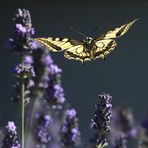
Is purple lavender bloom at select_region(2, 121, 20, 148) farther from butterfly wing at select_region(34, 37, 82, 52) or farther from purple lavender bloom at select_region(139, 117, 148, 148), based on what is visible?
purple lavender bloom at select_region(139, 117, 148, 148)

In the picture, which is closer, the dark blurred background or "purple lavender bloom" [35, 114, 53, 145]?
"purple lavender bloom" [35, 114, 53, 145]

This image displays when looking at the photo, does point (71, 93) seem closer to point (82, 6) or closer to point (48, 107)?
point (82, 6)

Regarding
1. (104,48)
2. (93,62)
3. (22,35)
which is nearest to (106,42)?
(104,48)

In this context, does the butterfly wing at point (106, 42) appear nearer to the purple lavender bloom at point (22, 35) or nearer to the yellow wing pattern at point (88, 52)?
the yellow wing pattern at point (88, 52)

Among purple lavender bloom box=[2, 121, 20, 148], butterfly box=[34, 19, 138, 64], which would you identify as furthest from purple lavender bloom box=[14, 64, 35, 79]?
purple lavender bloom box=[2, 121, 20, 148]

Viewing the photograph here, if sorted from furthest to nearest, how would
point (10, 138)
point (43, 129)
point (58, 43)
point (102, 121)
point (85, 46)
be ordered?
point (43, 129), point (85, 46), point (58, 43), point (10, 138), point (102, 121)

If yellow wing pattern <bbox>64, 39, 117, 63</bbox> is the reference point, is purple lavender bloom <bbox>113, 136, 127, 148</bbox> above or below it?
below

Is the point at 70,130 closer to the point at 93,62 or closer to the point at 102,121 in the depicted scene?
the point at 102,121
